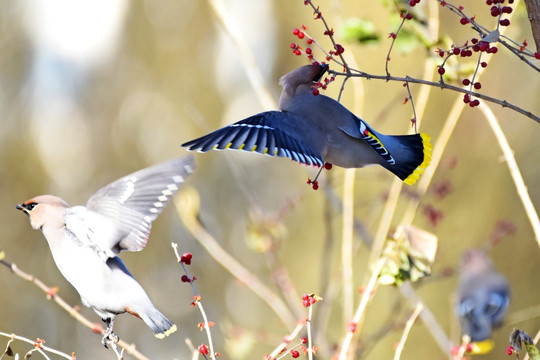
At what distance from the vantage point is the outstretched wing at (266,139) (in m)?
1.96

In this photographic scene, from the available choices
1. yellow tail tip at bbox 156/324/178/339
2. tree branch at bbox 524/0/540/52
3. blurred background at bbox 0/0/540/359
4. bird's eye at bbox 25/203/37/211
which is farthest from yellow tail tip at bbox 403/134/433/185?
blurred background at bbox 0/0/540/359

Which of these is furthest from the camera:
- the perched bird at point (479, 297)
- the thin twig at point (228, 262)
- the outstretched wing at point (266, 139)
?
the perched bird at point (479, 297)

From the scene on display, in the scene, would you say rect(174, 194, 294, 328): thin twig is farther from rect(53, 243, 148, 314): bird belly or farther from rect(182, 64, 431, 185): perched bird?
rect(182, 64, 431, 185): perched bird

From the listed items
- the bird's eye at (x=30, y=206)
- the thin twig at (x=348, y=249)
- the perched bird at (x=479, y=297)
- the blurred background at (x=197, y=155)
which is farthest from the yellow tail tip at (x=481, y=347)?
the blurred background at (x=197, y=155)

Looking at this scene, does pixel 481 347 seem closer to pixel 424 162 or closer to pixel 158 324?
pixel 424 162

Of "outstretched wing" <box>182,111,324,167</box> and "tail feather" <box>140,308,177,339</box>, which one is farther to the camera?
"tail feather" <box>140,308,177,339</box>

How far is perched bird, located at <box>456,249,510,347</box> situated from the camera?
330 cm

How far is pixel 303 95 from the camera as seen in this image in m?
2.37

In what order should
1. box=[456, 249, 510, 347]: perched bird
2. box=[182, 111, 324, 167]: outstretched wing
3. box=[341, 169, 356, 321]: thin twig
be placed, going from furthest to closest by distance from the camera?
box=[456, 249, 510, 347]: perched bird → box=[341, 169, 356, 321]: thin twig → box=[182, 111, 324, 167]: outstretched wing

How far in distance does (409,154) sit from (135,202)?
881mm

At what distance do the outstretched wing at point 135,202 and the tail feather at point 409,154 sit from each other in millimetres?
652

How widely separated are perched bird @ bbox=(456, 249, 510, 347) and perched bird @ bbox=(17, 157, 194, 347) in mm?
1461

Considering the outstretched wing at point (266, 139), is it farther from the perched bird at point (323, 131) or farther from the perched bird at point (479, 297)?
the perched bird at point (479, 297)

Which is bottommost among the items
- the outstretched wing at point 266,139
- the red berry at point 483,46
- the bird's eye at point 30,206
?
the bird's eye at point 30,206
